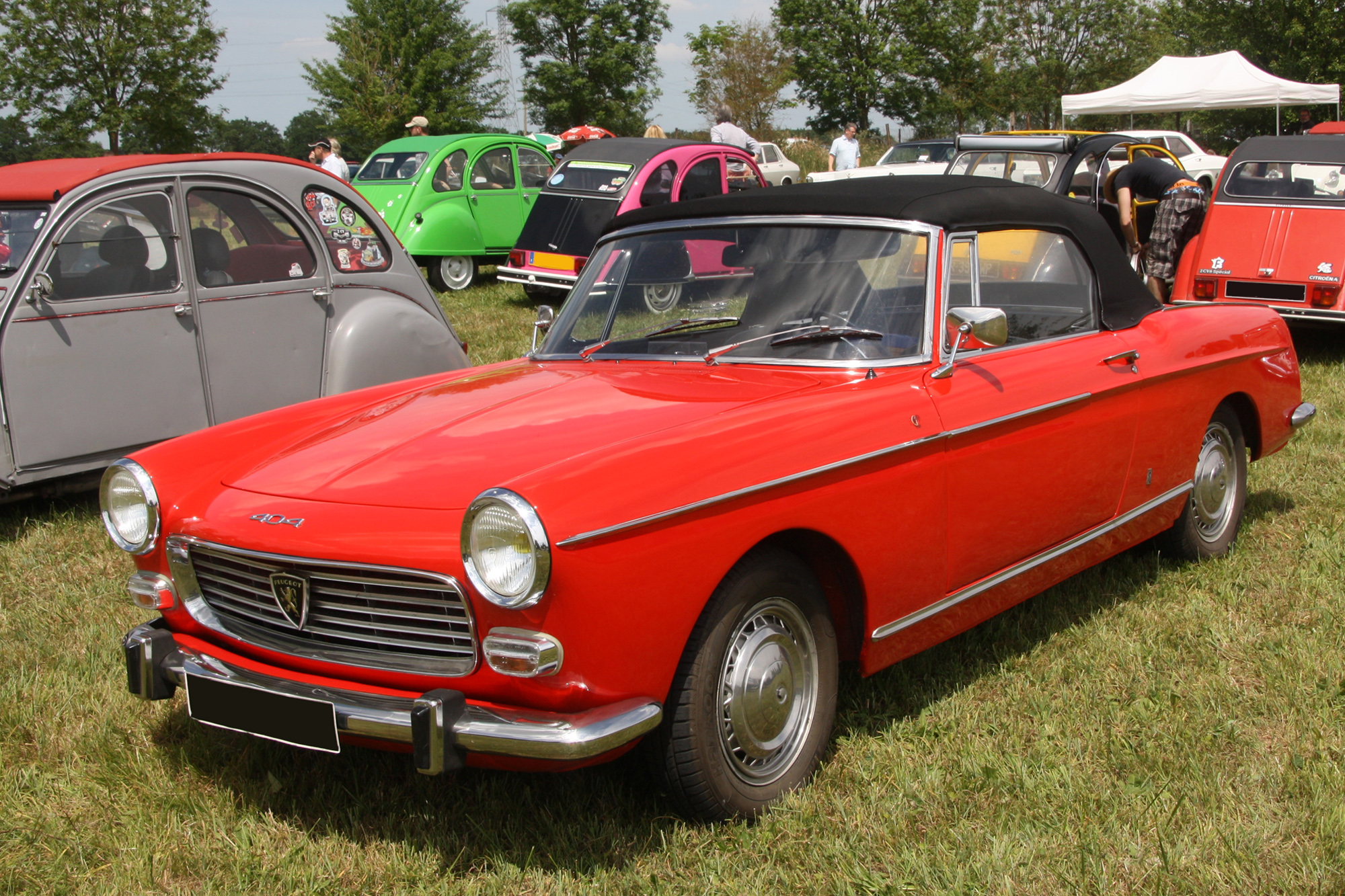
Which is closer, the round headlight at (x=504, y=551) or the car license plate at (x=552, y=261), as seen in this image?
the round headlight at (x=504, y=551)

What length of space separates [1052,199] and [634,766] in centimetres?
265

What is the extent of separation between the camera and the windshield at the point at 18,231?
555 cm

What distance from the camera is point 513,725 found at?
7.95 feet

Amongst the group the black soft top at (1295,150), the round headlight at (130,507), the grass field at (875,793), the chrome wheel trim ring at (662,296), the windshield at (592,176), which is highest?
the windshield at (592,176)

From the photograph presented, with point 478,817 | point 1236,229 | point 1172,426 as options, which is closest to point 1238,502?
point 1172,426

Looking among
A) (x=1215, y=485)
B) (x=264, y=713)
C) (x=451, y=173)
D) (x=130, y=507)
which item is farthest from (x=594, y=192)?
(x=264, y=713)

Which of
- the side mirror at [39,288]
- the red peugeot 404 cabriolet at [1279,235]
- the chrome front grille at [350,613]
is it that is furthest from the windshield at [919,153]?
the chrome front grille at [350,613]

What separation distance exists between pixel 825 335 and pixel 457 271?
36.0ft

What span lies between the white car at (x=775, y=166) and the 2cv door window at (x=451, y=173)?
12.9 meters

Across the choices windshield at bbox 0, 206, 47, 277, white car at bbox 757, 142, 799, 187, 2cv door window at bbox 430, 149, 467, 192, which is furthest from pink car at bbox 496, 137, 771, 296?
white car at bbox 757, 142, 799, 187

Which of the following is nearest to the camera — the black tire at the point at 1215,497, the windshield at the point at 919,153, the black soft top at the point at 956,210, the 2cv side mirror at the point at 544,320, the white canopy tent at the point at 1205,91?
the black soft top at the point at 956,210

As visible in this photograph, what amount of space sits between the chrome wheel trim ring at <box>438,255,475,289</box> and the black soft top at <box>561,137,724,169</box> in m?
1.90

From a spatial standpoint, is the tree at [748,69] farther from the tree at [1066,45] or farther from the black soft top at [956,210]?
the black soft top at [956,210]

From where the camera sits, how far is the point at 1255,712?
138 inches
